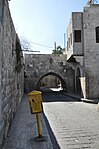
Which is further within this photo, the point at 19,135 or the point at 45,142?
the point at 19,135

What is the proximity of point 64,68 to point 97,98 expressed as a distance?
6.13 meters

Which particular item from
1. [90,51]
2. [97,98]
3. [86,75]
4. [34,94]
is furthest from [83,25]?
[34,94]

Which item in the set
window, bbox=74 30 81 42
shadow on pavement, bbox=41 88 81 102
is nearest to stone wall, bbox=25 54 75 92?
shadow on pavement, bbox=41 88 81 102

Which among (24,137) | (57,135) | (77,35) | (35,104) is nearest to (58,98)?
(77,35)

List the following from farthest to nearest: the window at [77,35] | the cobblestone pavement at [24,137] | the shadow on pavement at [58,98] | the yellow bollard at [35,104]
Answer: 1. the window at [77,35]
2. the shadow on pavement at [58,98]
3. the yellow bollard at [35,104]
4. the cobblestone pavement at [24,137]

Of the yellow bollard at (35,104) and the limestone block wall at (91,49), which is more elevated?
the limestone block wall at (91,49)

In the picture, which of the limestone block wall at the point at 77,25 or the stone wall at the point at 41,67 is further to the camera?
the stone wall at the point at 41,67

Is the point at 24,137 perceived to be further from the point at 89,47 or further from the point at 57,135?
the point at 89,47

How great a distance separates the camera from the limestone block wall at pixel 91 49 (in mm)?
14906

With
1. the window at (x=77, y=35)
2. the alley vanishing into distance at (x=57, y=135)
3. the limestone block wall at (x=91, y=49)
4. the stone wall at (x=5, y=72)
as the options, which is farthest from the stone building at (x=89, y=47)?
the stone wall at (x=5, y=72)

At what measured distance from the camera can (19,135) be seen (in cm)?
526

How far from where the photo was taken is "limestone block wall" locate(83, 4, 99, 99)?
14.9m

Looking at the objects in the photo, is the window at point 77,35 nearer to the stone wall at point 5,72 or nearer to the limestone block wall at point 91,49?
the limestone block wall at point 91,49

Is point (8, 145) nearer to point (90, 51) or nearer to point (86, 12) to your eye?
point (90, 51)
